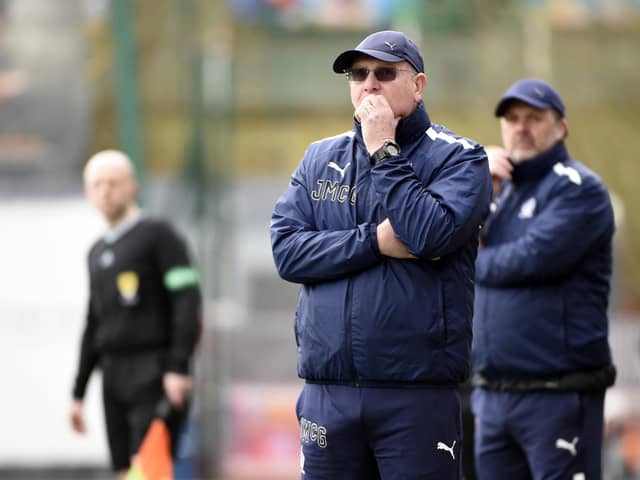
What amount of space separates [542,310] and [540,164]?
0.69 m

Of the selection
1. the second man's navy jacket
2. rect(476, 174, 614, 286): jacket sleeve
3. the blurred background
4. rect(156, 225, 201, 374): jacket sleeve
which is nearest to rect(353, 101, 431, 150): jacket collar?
the second man's navy jacket

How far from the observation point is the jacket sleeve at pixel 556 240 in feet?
19.6

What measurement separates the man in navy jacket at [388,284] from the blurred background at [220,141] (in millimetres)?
6303

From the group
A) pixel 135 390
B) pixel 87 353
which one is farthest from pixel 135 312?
pixel 87 353

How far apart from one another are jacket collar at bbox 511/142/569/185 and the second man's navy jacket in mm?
1334

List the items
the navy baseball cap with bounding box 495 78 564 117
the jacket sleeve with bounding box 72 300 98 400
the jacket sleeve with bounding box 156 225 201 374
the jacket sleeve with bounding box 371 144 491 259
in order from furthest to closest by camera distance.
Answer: the jacket sleeve with bounding box 72 300 98 400
the jacket sleeve with bounding box 156 225 201 374
the navy baseball cap with bounding box 495 78 564 117
the jacket sleeve with bounding box 371 144 491 259

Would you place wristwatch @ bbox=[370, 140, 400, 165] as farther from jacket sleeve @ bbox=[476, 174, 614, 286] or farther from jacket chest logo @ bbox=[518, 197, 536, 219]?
jacket chest logo @ bbox=[518, 197, 536, 219]

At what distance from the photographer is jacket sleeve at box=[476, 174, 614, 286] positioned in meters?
5.98

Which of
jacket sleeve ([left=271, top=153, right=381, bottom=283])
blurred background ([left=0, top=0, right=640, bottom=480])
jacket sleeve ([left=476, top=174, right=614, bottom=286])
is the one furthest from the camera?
blurred background ([left=0, top=0, right=640, bottom=480])

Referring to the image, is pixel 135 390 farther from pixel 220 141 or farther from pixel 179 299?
pixel 220 141

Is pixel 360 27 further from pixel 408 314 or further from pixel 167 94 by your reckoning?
pixel 408 314

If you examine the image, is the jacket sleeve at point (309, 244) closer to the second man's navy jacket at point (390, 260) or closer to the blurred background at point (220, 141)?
the second man's navy jacket at point (390, 260)

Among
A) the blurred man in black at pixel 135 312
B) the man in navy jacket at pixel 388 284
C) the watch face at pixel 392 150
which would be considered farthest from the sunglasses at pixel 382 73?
the blurred man in black at pixel 135 312

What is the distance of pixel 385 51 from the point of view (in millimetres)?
4754
